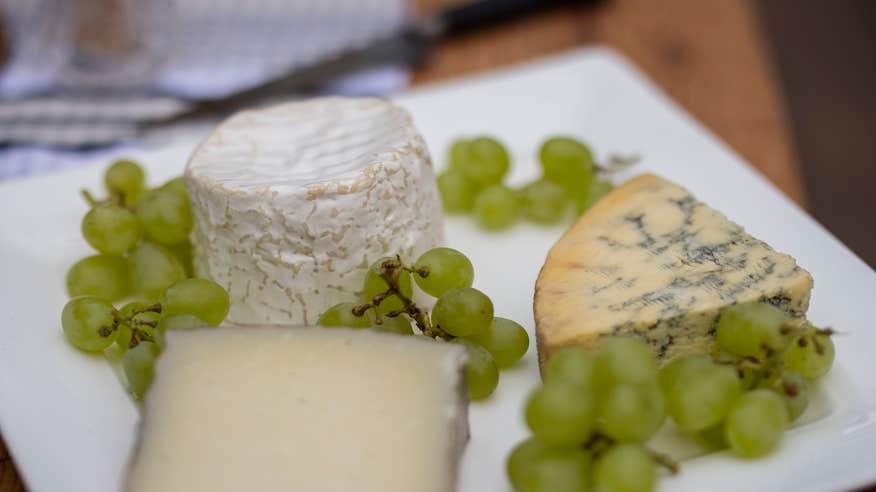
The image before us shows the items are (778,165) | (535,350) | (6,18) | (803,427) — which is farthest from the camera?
(6,18)

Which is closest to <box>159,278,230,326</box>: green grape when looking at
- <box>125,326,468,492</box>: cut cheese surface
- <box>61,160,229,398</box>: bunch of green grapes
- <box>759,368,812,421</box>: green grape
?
<box>61,160,229,398</box>: bunch of green grapes

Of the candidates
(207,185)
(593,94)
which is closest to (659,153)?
(593,94)

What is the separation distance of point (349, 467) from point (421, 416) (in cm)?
9

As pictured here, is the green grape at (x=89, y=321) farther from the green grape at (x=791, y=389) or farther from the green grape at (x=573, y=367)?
the green grape at (x=791, y=389)

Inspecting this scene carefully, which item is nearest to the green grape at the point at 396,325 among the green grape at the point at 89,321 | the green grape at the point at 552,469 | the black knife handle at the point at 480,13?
the green grape at the point at 552,469

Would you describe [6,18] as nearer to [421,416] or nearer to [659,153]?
[659,153]

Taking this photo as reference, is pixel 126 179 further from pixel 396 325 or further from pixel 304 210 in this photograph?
pixel 396 325

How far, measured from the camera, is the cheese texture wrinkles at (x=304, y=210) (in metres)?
1.31

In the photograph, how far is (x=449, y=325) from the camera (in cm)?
120

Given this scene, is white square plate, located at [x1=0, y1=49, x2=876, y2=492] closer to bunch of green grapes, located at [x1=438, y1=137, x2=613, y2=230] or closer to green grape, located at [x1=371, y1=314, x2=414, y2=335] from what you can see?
bunch of green grapes, located at [x1=438, y1=137, x2=613, y2=230]

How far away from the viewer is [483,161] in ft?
5.32

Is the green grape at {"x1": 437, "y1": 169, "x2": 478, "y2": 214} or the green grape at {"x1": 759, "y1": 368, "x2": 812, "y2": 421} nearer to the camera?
the green grape at {"x1": 759, "y1": 368, "x2": 812, "y2": 421}

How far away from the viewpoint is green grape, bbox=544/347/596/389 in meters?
1.04

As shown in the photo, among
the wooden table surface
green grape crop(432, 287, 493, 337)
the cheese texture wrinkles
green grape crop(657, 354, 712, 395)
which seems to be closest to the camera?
green grape crop(657, 354, 712, 395)
